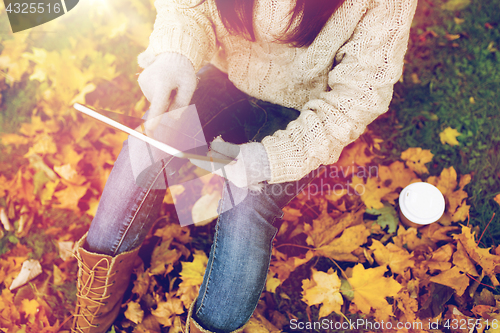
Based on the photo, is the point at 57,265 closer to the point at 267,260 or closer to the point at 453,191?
the point at 267,260

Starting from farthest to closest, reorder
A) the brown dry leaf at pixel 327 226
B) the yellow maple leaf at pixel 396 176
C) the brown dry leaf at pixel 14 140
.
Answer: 1. the brown dry leaf at pixel 14 140
2. the yellow maple leaf at pixel 396 176
3. the brown dry leaf at pixel 327 226

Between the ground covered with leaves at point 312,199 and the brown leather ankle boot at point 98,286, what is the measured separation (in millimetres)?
108

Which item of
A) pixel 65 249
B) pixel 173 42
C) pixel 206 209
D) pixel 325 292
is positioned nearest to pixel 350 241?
pixel 325 292

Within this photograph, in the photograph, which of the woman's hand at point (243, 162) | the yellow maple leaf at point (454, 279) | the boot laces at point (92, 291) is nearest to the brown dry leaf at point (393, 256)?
the yellow maple leaf at point (454, 279)

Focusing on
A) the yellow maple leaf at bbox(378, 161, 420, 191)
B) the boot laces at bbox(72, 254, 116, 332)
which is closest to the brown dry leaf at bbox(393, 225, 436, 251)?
the yellow maple leaf at bbox(378, 161, 420, 191)

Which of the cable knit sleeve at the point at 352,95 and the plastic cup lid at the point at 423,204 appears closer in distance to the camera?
the cable knit sleeve at the point at 352,95

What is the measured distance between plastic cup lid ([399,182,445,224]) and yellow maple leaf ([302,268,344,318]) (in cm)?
47

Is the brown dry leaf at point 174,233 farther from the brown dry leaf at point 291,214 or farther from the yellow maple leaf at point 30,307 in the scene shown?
the yellow maple leaf at point 30,307

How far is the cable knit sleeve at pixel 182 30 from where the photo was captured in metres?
1.01

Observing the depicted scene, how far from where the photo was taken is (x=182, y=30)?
1.02 m

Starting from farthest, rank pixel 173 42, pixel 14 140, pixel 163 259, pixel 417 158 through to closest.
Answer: pixel 14 140 < pixel 417 158 < pixel 163 259 < pixel 173 42

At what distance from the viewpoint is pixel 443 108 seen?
66.7 inches

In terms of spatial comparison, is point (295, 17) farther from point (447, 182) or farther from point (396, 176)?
point (447, 182)

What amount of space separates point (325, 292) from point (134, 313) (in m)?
0.93
